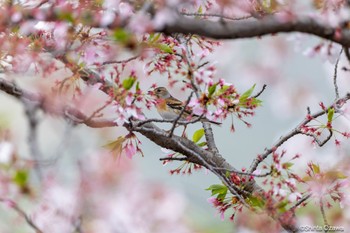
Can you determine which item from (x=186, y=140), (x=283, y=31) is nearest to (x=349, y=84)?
(x=186, y=140)

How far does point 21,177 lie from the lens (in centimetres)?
244

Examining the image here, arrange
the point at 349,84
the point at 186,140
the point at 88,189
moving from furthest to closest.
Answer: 1. the point at 349,84
2. the point at 186,140
3. the point at 88,189

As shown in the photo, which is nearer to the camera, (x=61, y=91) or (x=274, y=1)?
(x=274, y=1)

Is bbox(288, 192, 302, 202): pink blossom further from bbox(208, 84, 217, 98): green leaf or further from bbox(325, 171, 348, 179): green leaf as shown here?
bbox(208, 84, 217, 98): green leaf

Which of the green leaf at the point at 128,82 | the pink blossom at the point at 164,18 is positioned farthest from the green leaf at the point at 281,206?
the pink blossom at the point at 164,18

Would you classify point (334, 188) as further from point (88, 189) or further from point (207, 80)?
point (88, 189)

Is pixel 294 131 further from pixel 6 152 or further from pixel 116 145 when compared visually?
pixel 6 152

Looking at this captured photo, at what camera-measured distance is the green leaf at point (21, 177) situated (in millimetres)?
2436

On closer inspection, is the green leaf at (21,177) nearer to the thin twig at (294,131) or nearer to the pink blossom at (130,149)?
the pink blossom at (130,149)

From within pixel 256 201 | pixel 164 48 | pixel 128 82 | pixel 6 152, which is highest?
pixel 164 48

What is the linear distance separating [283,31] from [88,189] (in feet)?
3.25

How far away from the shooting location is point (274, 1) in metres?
2.91

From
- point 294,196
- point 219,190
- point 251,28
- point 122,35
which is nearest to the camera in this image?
point 122,35

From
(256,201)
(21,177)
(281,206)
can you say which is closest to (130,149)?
(256,201)
